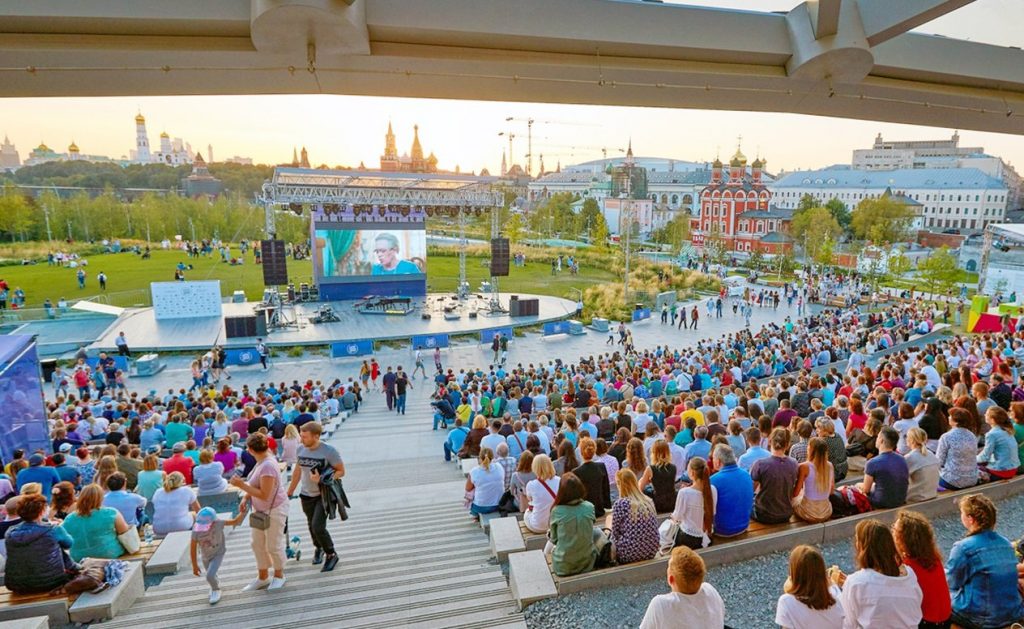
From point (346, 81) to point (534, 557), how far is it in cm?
400

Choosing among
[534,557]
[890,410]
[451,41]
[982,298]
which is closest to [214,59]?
[451,41]

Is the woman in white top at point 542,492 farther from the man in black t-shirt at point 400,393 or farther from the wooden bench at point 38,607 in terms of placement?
the man in black t-shirt at point 400,393

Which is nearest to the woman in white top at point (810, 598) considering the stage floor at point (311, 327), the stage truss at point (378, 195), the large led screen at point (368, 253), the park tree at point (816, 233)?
the stage floor at point (311, 327)

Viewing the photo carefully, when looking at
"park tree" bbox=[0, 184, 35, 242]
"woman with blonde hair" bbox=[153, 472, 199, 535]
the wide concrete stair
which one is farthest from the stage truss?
"park tree" bbox=[0, 184, 35, 242]

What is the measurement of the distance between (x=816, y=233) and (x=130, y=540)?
54.3 metres

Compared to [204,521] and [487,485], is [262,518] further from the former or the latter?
[487,485]

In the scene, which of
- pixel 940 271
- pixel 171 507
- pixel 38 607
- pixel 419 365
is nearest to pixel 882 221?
pixel 940 271

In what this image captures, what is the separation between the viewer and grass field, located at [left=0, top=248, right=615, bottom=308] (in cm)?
2898

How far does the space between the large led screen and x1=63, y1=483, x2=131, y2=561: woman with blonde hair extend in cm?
2434

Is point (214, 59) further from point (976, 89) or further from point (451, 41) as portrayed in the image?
point (976, 89)

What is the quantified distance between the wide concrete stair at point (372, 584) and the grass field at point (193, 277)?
82.9ft

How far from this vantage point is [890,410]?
6.99 meters

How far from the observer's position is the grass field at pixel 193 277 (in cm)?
2898

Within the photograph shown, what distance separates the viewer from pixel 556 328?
22.7 m
